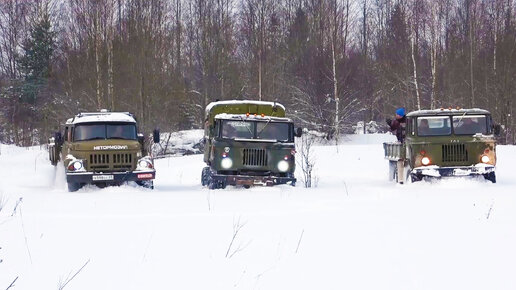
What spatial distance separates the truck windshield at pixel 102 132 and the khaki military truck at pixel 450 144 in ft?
22.9

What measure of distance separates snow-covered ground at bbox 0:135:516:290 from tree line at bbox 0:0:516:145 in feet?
67.5

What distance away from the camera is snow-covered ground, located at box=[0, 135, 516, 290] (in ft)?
17.4

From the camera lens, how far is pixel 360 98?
33.4 metres

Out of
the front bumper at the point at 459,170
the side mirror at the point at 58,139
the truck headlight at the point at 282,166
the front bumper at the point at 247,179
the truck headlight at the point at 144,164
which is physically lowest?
the front bumper at the point at 247,179

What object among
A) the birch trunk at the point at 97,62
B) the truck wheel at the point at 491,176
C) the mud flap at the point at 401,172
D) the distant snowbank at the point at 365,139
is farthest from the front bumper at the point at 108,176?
the distant snowbank at the point at 365,139

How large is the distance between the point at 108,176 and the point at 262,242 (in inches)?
301

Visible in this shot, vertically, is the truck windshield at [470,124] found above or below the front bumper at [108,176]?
above

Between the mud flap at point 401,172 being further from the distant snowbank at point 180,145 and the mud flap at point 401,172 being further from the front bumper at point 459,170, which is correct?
the distant snowbank at point 180,145

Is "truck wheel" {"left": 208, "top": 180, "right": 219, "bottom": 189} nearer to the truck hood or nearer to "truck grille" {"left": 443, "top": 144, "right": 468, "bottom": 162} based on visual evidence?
the truck hood

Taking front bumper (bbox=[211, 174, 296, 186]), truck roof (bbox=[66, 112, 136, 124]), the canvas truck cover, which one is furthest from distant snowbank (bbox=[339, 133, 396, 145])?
truck roof (bbox=[66, 112, 136, 124])

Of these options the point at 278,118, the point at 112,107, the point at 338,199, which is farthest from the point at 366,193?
the point at 112,107

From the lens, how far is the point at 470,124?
1469 centimetres

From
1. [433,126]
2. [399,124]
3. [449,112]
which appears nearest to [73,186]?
[399,124]

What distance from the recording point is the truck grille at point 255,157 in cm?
1427
